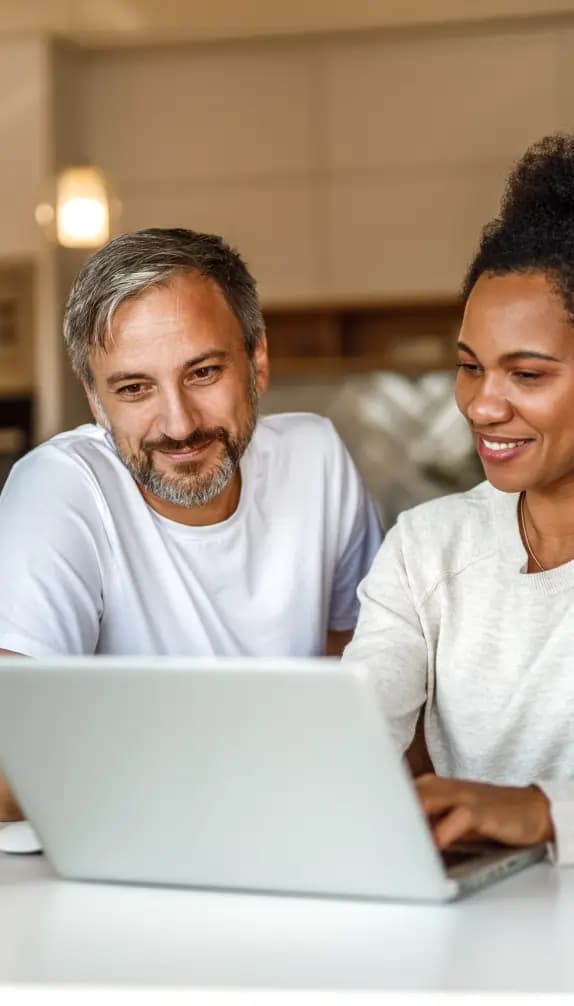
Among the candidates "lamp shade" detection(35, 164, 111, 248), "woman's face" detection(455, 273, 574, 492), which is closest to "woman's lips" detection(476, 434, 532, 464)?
"woman's face" detection(455, 273, 574, 492)

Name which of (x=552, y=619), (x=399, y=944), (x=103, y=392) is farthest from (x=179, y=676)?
Result: (x=103, y=392)

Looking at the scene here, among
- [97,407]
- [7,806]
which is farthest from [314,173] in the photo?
[7,806]

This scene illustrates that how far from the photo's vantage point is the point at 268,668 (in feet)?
3.24

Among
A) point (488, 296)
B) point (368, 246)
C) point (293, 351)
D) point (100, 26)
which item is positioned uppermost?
point (100, 26)

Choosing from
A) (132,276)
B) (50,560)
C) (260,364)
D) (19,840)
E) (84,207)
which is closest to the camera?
(19,840)

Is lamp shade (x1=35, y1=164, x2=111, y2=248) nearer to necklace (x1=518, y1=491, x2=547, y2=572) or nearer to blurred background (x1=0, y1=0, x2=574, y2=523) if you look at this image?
blurred background (x1=0, y1=0, x2=574, y2=523)

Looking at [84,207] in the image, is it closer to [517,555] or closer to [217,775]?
[517,555]

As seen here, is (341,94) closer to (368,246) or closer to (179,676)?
(368,246)

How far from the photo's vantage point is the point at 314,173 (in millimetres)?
5227

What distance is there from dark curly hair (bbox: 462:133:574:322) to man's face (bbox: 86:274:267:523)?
0.36m

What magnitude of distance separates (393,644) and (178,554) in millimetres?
419

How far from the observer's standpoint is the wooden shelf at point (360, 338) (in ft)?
17.3

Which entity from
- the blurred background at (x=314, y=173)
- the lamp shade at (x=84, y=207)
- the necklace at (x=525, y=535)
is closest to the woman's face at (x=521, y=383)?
the necklace at (x=525, y=535)

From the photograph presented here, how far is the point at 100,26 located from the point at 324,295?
1194 millimetres
